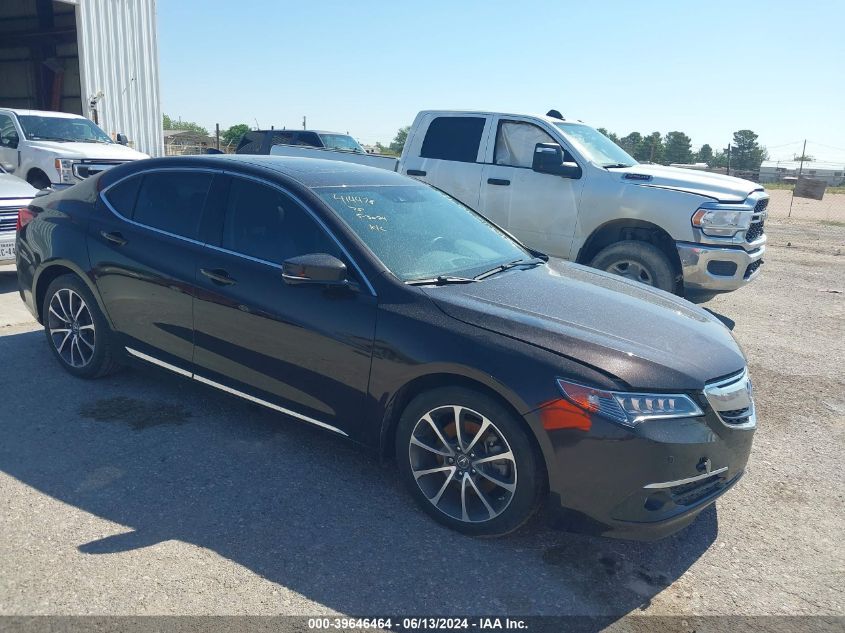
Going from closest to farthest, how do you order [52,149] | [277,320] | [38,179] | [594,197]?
1. [277,320]
2. [594,197]
3. [52,149]
4. [38,179]

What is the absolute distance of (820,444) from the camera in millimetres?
4465

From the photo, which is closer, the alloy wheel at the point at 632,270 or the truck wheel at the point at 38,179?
the alloy wheel at the point at 632,270

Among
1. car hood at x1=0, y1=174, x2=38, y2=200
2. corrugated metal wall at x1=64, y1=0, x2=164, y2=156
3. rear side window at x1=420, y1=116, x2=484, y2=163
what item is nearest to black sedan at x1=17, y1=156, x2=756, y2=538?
car hood at x1=0, y1=174, x2=38, y2=200

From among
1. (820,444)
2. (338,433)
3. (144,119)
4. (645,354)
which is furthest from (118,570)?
(144,119)

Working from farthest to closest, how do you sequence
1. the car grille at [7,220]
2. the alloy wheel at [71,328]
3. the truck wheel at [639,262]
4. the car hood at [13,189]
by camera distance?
the car hood at [13,189] < the car grille at [7,220] < the truck wheel at [639,262] < the alloy wheel at [71,328]

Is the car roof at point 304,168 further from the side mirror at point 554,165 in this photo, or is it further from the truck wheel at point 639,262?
the truck wheel at point 639,262

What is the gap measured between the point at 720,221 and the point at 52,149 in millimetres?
9941

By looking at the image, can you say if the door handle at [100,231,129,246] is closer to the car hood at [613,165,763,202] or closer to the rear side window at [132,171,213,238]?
the rear side window at [132,171,213,238]

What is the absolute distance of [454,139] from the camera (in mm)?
8320

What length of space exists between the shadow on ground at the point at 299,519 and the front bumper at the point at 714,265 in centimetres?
370

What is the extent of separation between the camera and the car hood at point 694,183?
6797mm

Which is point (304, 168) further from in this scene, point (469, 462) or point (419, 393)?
point (469, 462)

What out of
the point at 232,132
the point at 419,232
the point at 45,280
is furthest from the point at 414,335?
the point at 232,132

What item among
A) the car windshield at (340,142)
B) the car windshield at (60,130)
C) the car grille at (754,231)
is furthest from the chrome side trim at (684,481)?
the car windshield at (340,142)
